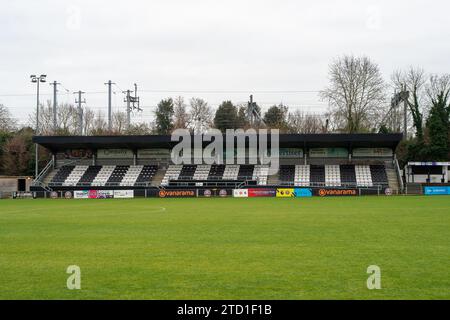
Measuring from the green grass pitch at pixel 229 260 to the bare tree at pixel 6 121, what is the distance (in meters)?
74.0

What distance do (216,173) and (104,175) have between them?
549 inches

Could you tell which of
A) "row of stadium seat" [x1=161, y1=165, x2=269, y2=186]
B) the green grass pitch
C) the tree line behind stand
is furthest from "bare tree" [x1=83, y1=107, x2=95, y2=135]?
the green grass pitch

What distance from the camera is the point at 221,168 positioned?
64.9 m

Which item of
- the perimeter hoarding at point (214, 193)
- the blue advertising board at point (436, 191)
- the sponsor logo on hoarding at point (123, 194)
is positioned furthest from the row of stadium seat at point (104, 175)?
the blue advertising board at point (436, 191)

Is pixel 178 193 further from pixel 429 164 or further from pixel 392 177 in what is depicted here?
pixel 429 164

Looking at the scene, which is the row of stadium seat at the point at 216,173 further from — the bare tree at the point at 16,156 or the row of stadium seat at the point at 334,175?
the bare tree at the point at 16,156

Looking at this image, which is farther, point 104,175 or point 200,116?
point 200,116

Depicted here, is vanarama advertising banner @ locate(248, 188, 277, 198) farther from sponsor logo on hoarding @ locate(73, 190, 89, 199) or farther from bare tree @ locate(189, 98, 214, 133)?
bare tree @ locate(189, 98, 214, 133)

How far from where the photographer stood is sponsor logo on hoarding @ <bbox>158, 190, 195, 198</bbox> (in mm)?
57438

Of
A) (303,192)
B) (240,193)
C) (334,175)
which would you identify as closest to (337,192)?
(303,192)

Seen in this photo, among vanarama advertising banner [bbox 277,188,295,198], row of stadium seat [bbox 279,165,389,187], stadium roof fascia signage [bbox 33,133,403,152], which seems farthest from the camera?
row of stadium seat [bbox 279,165,389,187]
